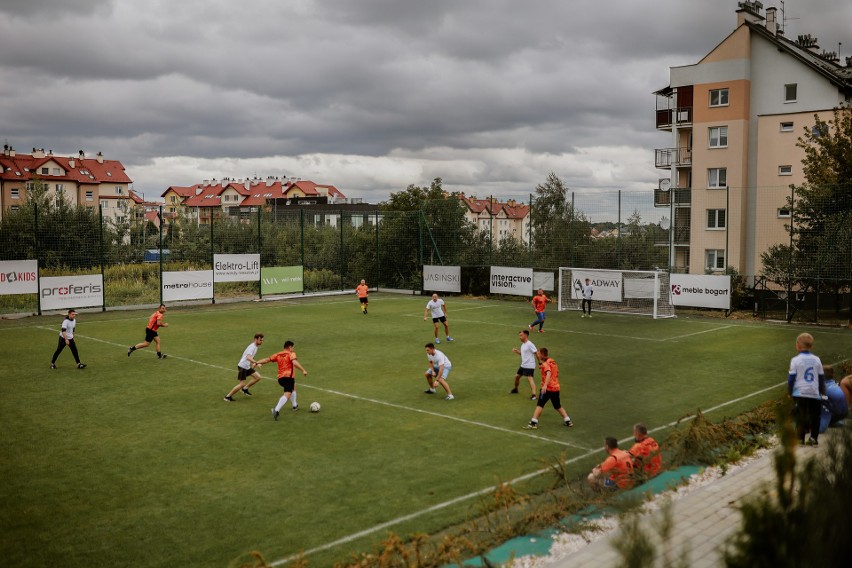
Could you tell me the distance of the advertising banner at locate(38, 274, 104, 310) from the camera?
108 ft

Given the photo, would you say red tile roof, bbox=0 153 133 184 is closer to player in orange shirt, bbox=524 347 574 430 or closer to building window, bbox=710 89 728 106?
building window, bbox=710 89 728 106

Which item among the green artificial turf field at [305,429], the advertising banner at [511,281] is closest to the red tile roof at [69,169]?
the advertising banner at [511,281]

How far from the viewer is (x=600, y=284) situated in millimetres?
36594

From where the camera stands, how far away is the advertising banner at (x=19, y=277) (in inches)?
1228

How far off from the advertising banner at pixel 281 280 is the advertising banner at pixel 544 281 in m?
13.6

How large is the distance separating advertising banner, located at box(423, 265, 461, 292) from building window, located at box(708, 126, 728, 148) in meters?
20.8

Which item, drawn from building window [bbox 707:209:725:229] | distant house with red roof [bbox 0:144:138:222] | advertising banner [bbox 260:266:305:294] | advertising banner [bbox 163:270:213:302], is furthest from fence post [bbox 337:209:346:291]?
distant house with red roof [bbox 0:144:138:222]

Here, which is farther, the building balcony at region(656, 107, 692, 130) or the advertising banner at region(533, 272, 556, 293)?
the building balcony at region(656, 107, 692, 130)

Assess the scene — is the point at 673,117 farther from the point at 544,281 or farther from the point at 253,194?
the point at 253,194

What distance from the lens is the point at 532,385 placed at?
1748cm

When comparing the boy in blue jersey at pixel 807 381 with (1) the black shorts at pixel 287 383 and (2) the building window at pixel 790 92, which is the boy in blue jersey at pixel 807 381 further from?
(2) the building window at pixel 790 92

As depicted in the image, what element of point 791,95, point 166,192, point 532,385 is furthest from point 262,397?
point 166,192

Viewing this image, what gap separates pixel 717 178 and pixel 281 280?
30111 mm

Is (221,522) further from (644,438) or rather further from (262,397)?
(262,397)
